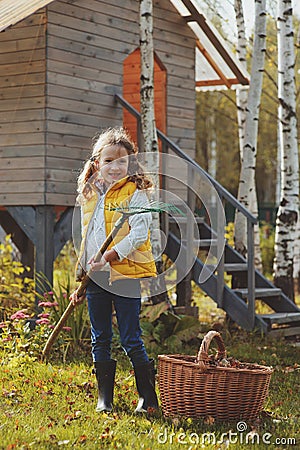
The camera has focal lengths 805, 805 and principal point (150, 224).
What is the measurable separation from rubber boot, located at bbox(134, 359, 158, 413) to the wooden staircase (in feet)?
10.9

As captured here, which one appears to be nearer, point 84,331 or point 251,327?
point 84,331

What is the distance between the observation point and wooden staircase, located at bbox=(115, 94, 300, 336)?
8.80 m

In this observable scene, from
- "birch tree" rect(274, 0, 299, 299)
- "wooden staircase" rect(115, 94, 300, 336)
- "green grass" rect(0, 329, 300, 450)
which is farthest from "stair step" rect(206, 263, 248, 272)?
"green grass" rect(0, 329, 300, 450)

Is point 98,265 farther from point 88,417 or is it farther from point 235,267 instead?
point 235,267

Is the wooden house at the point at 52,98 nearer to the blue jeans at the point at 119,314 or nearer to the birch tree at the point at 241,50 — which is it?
the birch tree at the point at 241,50

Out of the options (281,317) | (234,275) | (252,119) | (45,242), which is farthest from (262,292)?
(45,242)

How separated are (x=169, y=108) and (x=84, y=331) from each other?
3402 mm

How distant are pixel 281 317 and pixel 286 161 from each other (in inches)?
84.3

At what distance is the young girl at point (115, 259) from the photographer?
5109 mm

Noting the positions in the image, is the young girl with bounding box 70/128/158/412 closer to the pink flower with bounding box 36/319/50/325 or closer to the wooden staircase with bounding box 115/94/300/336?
the pink flower with bounding box 36/319/50/325

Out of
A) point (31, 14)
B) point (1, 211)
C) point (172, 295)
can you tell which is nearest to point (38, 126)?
point (31, 14)

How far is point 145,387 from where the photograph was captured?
5.26 meters

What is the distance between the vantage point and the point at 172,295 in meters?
11.4

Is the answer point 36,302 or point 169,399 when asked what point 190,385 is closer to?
point 169,399
